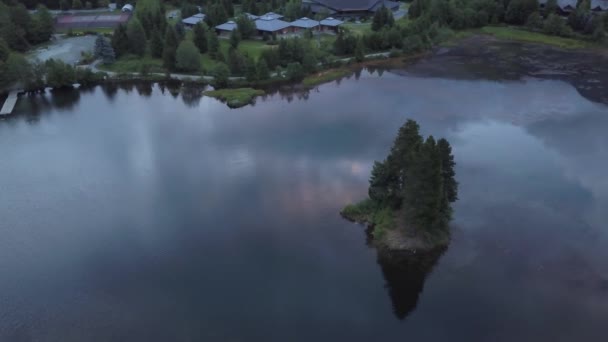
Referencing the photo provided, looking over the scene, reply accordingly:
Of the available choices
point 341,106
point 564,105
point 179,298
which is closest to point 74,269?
point 179,298

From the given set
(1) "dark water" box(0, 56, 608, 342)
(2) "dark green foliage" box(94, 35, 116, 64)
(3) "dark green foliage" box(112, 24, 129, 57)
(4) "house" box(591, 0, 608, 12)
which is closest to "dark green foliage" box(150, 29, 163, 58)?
(3) "dark green foliage" box(112, 24, 129, 57)

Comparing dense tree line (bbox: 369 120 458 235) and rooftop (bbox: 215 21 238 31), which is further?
rooftop (bbox: 215 21 238 31)

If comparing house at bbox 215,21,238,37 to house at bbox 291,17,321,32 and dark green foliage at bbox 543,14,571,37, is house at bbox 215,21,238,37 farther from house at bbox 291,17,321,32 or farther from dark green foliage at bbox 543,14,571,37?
dark green foliage at bbox 543,14,571,37

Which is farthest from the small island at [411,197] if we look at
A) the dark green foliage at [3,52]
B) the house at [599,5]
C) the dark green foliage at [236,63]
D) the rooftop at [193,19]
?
the house at [599,5]

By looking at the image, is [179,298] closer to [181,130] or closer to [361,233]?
[361,233]

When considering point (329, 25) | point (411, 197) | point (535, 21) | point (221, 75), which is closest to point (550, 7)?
point (535, 21)

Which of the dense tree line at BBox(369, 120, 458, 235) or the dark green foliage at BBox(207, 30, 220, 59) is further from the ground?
the dark green foliage at BBox(207, 30, 220, 59)
